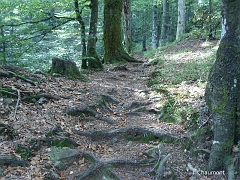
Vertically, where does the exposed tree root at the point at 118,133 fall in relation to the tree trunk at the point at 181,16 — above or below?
below

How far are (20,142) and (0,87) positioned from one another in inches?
79.2

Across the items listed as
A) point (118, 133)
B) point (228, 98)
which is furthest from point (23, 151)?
point (228, 98)

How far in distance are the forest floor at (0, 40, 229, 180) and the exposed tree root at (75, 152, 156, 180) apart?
0.06 ft

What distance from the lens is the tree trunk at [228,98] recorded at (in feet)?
14.3

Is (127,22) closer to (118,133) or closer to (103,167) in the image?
(118,133)

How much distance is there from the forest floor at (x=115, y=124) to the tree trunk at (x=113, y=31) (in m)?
4.61

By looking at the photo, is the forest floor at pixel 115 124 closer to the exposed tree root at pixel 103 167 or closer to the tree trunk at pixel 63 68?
the exposed tree root at pixel 103 167

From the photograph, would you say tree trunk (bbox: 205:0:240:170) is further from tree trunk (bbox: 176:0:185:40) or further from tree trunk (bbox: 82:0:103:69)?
tree trunk (bbox: 176:0:185:40)

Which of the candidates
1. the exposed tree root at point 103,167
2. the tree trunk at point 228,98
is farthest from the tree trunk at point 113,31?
the tree trunk at point 228,98

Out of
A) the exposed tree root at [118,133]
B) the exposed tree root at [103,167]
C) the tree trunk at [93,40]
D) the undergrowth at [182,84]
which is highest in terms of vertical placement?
the tree trunk at [93,40]

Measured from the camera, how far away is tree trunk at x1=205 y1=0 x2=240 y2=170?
4.37 metres

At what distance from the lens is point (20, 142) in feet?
16.8

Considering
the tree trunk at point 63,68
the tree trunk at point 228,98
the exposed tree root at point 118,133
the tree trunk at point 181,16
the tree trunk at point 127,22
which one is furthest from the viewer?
the tree trunk at point 181,16

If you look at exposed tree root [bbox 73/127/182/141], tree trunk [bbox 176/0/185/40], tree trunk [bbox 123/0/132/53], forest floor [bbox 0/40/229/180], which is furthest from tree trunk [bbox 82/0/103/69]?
tree trunk [bbox 176/0/185/40]
